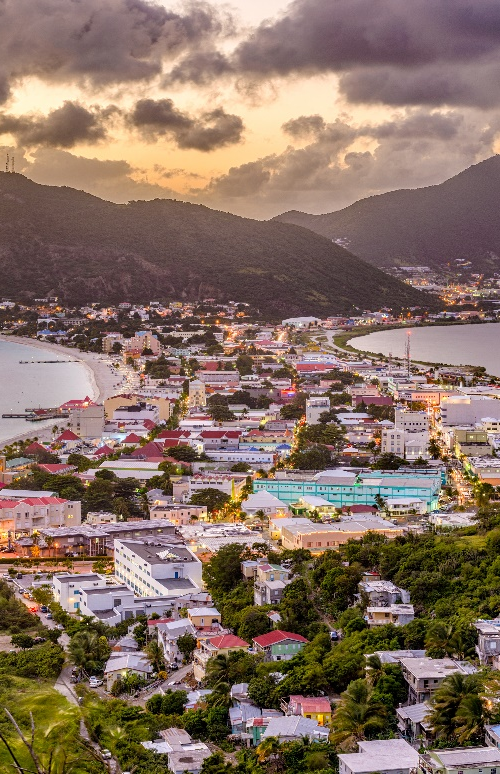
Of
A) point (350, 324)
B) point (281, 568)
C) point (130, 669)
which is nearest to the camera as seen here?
point (130, 669)

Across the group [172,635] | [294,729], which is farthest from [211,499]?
[294,729]

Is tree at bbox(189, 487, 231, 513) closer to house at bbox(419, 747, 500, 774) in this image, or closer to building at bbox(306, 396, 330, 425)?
building at bbox(306, 396, 330, 425)

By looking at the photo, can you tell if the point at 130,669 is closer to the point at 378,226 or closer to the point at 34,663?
→ the point at 34,663

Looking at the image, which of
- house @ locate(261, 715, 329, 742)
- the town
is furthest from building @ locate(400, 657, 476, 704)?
house @ locate(261, 715, 329, 742)

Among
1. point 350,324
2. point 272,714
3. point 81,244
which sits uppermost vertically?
point 81,244

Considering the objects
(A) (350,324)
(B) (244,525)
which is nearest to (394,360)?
(A) (350,324)

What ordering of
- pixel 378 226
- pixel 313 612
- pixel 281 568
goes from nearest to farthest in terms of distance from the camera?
pixel 313 612 → pixel 281 568 → pixel 378 226

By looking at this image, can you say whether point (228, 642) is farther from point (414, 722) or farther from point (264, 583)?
point (414, 722)
